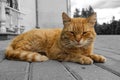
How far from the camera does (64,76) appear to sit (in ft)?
8.93

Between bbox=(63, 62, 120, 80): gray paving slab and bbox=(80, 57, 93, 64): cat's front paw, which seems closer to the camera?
bbox=(63, 62, 120, 80): gray paving slab

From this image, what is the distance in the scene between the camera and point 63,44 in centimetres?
382

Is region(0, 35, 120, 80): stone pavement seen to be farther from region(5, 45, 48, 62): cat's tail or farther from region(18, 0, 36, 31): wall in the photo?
region(18, 0, 36, 31): wall

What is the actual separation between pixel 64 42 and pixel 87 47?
1.07 feet

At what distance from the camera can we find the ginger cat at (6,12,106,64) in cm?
364

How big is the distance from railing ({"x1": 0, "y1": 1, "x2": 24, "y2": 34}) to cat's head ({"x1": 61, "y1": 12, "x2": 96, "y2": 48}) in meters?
6.14

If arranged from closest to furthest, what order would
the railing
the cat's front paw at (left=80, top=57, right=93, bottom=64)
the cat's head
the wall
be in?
the cat's front paw at (left=80, top=57, right=93, bottom=64)
the cat's head
the railing
the wall

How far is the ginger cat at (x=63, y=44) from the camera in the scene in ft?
12.0

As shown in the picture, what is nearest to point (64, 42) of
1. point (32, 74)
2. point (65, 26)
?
point (65, 26)

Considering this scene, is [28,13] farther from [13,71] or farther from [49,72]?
[49,72]

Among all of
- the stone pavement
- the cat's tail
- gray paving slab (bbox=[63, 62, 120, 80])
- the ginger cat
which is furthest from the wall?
gray paving slab (bbox=[63, 62, 120, 80])

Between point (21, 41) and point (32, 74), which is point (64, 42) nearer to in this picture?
point (21, 41)

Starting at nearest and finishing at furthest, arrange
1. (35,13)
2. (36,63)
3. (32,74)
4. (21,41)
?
(32,74) → (36,63) → (21,41) → (35,13)

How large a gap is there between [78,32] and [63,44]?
327mm
